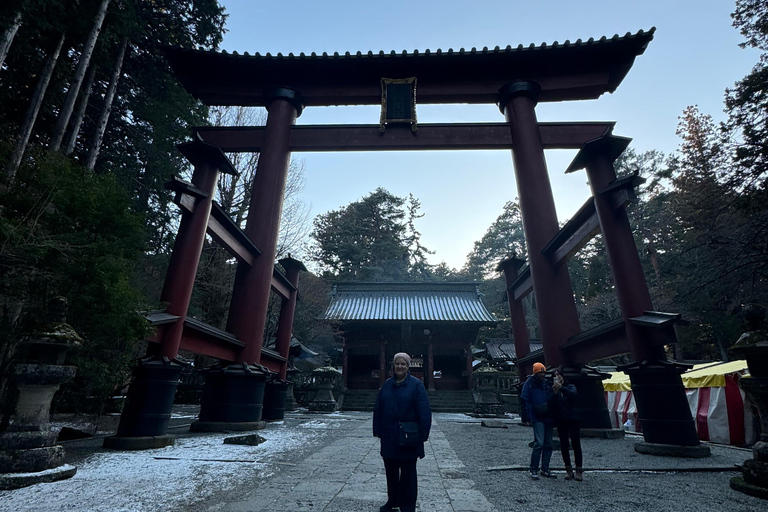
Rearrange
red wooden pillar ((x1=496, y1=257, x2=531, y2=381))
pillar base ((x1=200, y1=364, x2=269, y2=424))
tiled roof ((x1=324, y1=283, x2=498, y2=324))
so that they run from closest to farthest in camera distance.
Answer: pillar base ((x1=200, y1=364, x2=269, y2=424)) → red wooden pillar ((x1=496, y1=257, x2=531, y2=381)) → tiled roof ((x1=324, y1=283, x2=498, y2=324))

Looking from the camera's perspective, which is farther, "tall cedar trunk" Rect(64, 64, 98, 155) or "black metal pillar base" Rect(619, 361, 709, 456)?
"tall cedar trunk" Rect(64, 64, 98, 155)

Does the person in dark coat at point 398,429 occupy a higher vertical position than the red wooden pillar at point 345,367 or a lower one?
lower

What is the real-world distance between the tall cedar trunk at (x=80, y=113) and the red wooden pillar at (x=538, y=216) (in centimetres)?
1088

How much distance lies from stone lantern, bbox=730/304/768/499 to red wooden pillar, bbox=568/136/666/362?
1.65 m

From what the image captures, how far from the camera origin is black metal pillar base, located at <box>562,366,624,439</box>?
739 centimetres

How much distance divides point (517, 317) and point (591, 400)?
4.16m

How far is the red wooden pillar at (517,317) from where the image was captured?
439 inches

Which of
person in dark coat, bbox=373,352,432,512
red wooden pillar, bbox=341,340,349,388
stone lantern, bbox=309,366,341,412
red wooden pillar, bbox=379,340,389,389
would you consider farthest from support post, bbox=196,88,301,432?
red wooden pillar, bbox=341,340,349,388

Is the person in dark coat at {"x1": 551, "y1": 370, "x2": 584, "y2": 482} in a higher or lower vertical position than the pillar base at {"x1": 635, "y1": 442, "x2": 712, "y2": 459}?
higher

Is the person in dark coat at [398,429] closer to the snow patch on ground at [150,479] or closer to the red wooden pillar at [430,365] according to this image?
the snow patch on ground at [150,479]

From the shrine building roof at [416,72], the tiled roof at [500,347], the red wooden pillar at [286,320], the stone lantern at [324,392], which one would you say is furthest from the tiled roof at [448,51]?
the tiled roof at [500,347]

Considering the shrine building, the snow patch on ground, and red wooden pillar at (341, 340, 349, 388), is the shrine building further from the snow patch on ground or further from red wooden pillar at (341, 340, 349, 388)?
the snow patch on ground

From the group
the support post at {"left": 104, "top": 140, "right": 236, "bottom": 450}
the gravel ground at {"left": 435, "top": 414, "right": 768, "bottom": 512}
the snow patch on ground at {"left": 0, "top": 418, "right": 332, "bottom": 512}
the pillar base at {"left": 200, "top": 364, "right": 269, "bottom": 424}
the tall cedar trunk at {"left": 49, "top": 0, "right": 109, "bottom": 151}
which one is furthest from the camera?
the tall cedar trunk at {"left": 49, "top": 0, "right": 109, "bottom": 151}

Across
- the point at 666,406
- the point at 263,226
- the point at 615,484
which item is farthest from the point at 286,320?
the point at 666,406
